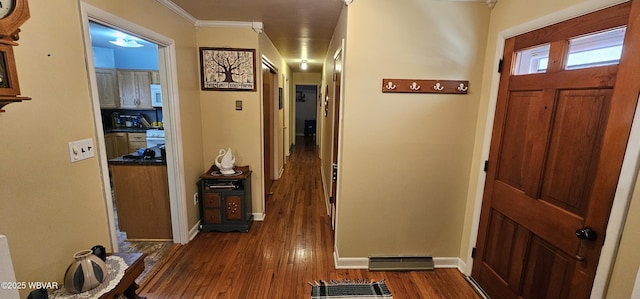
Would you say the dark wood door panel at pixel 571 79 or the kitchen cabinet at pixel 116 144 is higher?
the dark wood door panel at pixel 571 79

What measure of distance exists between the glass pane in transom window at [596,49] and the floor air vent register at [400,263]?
179 centimetres

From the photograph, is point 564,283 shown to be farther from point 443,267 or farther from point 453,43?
point 453,43

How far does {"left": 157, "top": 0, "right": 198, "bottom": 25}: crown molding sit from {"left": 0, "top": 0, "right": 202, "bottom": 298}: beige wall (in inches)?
25.5

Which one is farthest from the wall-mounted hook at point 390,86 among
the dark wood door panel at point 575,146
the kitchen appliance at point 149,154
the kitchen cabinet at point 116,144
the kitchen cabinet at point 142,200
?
the kitchen cabinet at point 116,144

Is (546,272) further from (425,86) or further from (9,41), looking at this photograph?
(9,41)

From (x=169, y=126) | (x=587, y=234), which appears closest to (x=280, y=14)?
(x=169, y=126)

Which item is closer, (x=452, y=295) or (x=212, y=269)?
(x=452, y=295)

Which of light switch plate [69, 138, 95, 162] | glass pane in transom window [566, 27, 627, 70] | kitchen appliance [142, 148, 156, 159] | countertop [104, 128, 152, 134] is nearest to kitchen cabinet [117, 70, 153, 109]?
countertop [104, 128, 152, 134]

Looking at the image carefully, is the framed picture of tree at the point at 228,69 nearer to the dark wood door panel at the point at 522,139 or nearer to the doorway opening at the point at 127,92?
the doorway opening at the point at 127,92

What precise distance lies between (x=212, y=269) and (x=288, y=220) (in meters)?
1.15

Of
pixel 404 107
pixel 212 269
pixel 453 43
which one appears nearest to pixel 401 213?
pixel 404 107

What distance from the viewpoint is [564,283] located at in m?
1.41

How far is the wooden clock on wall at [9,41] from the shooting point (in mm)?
928

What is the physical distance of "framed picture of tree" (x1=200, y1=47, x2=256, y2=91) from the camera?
9.13ft
